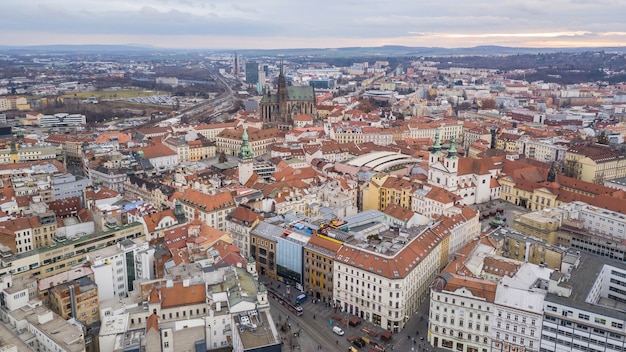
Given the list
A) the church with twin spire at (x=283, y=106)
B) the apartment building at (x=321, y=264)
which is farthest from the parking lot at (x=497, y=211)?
the church with twin spire at (x=283, y=106)

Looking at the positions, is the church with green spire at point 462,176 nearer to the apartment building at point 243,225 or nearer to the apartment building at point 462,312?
the apartment building at point 243,225

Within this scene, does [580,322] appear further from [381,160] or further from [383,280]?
[381,160]

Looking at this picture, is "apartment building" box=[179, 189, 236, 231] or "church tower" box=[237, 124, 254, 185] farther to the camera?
"church tower" box=[237, 124, 254, 185]

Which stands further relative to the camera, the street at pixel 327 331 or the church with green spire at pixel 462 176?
the church with green spire at pixel 462 176

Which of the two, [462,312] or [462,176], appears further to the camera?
[462,176]

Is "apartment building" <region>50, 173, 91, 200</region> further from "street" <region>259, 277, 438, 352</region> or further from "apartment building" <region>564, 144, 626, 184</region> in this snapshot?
"apartment building" <region>564, 144, 626, 184</region>

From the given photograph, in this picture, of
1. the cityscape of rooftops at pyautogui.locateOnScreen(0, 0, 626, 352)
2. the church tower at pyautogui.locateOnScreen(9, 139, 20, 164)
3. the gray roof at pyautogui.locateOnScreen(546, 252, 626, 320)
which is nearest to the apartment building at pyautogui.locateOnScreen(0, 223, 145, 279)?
the cityscape of rooftops at pyautogui.locateOnScreen(0, 0, 626, 352)

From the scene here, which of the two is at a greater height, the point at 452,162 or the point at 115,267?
the point at 452,162

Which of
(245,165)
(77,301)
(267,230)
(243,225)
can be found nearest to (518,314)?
(267,230)

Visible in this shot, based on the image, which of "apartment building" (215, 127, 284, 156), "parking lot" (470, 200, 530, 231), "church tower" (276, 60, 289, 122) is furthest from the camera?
"church tower" (276, 60, 289, 122)

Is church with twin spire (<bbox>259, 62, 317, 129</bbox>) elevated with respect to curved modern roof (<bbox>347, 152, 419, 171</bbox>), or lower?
elevated

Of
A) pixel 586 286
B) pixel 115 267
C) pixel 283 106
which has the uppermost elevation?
pixel 283 106

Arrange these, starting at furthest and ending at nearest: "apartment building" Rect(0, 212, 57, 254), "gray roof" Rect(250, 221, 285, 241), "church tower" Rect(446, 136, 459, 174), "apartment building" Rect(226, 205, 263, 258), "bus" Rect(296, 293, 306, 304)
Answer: "church tower" Rect(446, 136, 459, 174)
"apartment building" Rect(226, 205, 263, 258)
"gray roof" Rect(250, 221, 285, 241)
"apartment building" Rect(0, 212, 57, 254)
"bus" Rect(296, 293, 306, 304)
